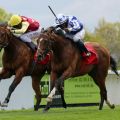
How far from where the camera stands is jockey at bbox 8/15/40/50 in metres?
14.5

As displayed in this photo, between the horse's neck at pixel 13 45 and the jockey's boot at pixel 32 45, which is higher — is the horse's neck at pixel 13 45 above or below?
above

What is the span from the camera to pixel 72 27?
14.3m

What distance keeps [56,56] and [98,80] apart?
2.43m

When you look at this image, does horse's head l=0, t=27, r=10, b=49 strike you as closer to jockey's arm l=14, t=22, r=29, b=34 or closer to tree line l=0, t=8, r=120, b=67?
jockey's arm l=14, t=22, r=29, b=34

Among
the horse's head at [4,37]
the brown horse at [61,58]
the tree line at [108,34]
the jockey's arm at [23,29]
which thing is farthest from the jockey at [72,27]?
the tree line at [108,34]

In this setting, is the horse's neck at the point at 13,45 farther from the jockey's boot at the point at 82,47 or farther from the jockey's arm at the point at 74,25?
the jockey's boot at the point at 82,47

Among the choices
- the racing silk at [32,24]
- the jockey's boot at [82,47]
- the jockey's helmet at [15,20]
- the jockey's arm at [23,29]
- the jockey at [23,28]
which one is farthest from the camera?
the racing silk at [32,24]

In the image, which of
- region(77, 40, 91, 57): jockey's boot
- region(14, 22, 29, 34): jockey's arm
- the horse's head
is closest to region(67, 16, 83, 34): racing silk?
region(77, 40, 91, 57): jockey's boot

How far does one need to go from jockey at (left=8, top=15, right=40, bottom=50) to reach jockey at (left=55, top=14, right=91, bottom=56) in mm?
966

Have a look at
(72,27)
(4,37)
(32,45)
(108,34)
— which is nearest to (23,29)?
(32,45)

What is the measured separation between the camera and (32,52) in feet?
49.0

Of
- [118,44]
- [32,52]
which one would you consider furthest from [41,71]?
[118,44]

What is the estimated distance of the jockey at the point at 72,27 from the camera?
1414 centimetres

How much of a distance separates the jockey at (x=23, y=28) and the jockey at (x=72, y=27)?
966 millimetres
